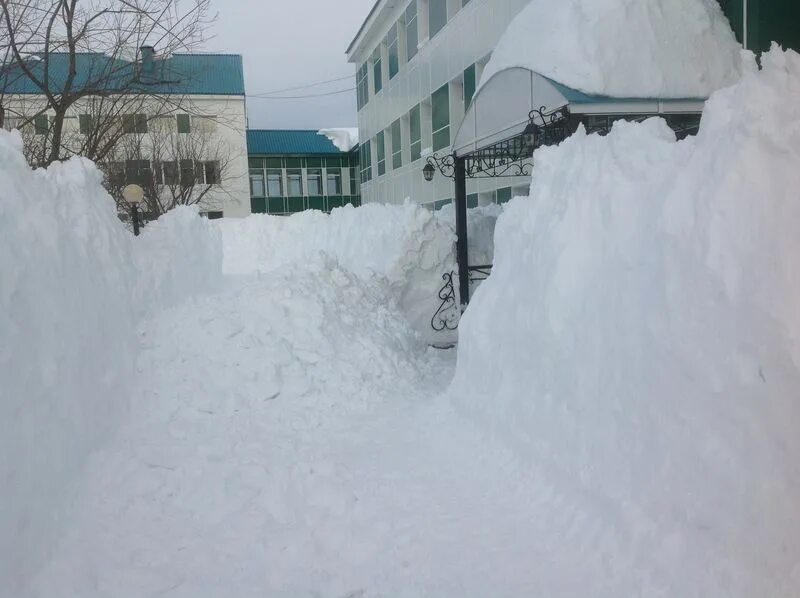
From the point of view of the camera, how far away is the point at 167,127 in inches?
1012

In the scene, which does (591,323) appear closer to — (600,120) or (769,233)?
(769,233)

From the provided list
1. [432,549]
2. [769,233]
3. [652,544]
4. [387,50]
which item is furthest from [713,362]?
[387,50]

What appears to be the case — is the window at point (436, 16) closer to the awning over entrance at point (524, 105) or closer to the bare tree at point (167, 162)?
the bare tree at point (167, 162)

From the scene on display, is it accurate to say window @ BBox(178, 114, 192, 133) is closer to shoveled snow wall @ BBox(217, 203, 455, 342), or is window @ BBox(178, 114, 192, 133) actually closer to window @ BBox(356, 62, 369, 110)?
shoveled snow wall @ BBox(217, 203, 455, 342)

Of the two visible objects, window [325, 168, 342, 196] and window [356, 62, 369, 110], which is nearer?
window [356, 62, 369, 110]

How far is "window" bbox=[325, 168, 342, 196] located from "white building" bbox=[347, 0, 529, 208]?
36.2 feet

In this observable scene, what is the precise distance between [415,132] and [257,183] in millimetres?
21937

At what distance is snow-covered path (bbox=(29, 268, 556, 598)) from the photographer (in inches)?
172

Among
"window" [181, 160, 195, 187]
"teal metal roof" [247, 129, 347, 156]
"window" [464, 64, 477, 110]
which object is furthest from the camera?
"teal metal roof" [247, 129, 347, 156]

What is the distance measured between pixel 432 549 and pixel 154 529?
2.00m

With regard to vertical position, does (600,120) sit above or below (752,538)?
above

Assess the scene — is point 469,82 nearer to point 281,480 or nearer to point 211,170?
point 281,480

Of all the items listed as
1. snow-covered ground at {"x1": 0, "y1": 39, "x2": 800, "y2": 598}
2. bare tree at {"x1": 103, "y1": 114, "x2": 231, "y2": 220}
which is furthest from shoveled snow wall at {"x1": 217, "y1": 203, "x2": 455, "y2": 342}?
snow-covered ground at {"x1": 0, "y1": 39, "x2": 800, "y2": 598}

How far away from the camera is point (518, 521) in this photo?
15.3 ft
